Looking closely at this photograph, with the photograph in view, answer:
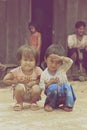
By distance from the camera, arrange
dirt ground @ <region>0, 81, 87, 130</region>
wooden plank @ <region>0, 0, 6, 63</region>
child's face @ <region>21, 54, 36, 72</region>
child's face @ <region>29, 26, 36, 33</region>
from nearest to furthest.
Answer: dirt ground @ <region>0, 81, 87, 130</region> → child's face @ <region>21, 54, 36, 72</region> → wooden plank @ <region>0, 0, 6, 63</region> → child's face @ <region>29, 26, 36, 33</region>

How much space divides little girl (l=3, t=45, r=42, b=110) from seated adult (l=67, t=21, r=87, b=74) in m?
3.66

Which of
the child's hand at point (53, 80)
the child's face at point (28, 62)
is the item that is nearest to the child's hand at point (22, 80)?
the child's face at point (28, 62)

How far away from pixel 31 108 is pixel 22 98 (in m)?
0.18

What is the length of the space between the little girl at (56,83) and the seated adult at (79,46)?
3596mm

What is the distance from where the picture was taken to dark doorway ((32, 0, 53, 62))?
11234 mm

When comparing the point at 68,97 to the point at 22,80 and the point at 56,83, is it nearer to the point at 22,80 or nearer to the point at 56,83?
the point at 56,83

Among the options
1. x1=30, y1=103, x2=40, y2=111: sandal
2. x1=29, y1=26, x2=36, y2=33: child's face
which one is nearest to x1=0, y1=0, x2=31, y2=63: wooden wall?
x1=29, y1=26, x2=36, y2=33: child's face

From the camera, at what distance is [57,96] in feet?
19.2

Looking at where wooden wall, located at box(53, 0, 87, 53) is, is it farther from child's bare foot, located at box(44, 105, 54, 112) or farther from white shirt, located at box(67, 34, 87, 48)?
child's bare foot, located at box(44, 105, 54, 112)

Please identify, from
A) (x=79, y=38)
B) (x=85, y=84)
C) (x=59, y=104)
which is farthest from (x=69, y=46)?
(x=59, y=104)

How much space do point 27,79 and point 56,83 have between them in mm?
377

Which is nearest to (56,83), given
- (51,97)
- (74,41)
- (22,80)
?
(51,97)

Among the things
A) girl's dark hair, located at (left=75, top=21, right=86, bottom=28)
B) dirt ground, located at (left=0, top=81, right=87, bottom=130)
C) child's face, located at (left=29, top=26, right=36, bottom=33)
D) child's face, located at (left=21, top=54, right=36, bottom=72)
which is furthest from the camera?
child's face, located at (left=29, top=26, right=36, bottom=33)

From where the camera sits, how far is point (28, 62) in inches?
232
